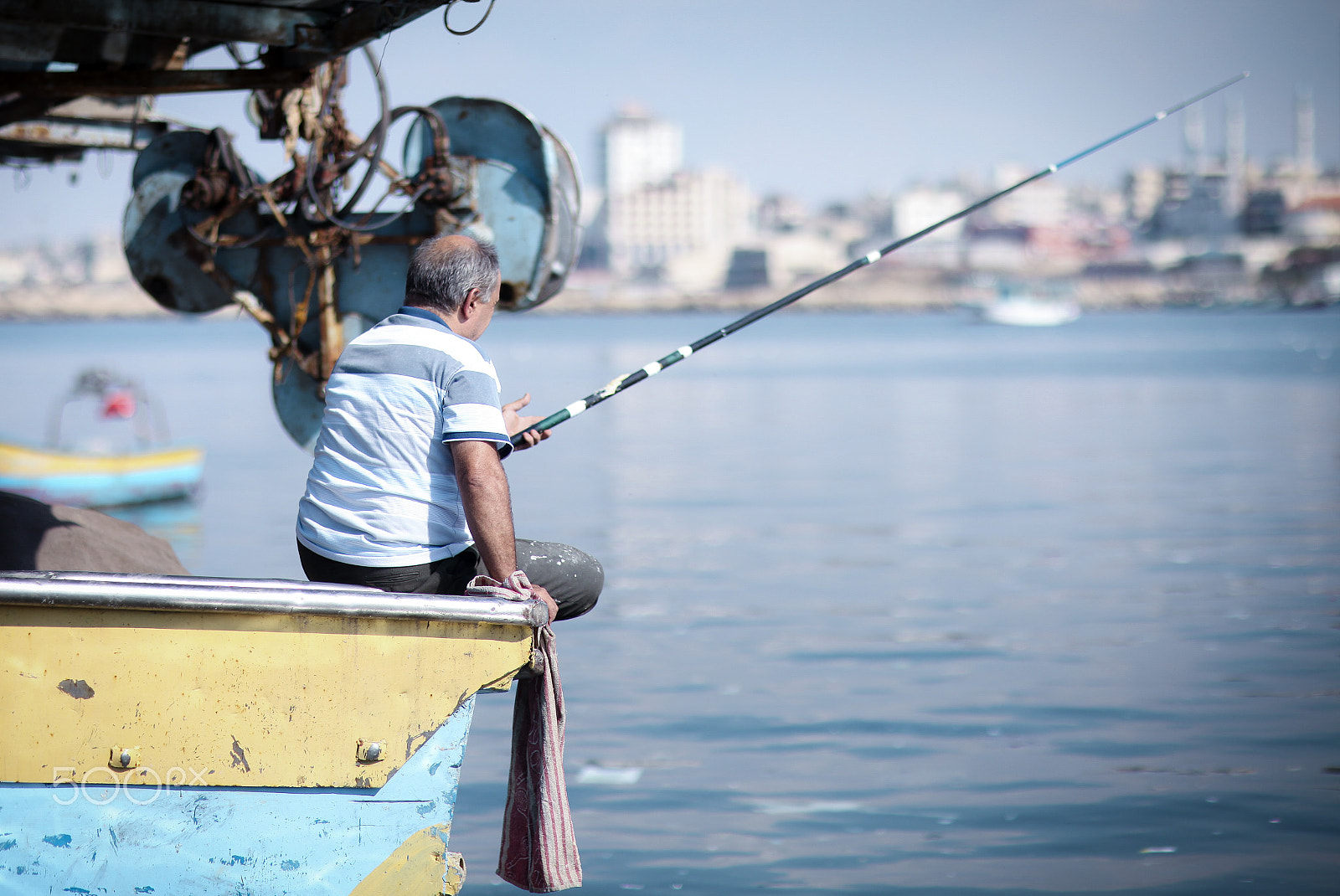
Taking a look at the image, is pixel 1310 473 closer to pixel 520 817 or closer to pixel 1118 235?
pixel 520 817

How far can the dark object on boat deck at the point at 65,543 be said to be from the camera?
5066 mm

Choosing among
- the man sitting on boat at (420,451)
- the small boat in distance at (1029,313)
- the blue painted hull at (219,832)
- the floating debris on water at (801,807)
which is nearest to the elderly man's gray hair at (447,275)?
the man sitting on boat at (420,451)

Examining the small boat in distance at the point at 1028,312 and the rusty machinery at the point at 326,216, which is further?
the small boat in distance at the point at 1028,312

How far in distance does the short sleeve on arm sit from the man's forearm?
3 cm

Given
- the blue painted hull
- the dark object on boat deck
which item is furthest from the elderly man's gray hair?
the dark object on boat deck

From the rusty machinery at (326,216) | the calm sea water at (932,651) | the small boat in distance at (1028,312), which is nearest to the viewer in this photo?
the calm sea water at (932,651)

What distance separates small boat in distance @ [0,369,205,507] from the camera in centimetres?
1769

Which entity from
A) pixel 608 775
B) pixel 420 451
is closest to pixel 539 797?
pixel 420 451

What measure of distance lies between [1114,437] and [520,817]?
2439cm

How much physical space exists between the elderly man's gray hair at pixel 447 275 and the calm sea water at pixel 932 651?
2838mm

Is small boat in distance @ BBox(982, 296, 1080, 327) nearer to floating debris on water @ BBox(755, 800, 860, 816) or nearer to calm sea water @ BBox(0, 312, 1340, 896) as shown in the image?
calm sea water @ BBox(0, 312, 1340, 896)

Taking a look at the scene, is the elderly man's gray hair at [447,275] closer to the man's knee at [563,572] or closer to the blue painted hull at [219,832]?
the man's knee at [563,572]

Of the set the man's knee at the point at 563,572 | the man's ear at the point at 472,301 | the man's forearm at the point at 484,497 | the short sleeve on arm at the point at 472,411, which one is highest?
the man's ear at the point at 472,301

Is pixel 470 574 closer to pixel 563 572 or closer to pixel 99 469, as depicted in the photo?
pixel 563 572
